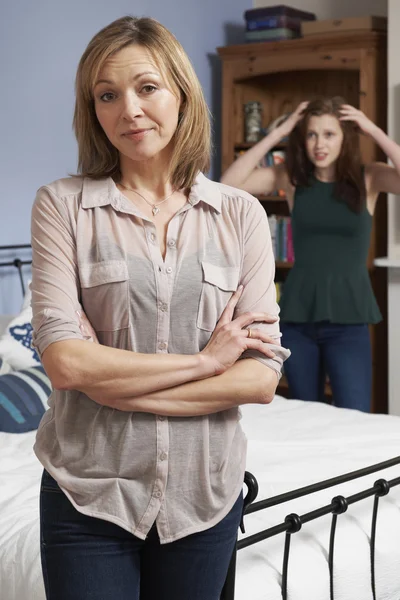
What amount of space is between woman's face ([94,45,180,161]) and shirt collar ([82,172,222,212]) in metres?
0.06

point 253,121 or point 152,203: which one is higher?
point 253,121

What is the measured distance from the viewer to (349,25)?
4188 millimetres

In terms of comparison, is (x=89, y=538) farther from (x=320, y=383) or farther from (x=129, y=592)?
(x=320, y=383)

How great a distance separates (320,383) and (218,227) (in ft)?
6.68

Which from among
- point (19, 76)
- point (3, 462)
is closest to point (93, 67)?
point (3, 462)

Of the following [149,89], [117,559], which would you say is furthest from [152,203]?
[117,559]

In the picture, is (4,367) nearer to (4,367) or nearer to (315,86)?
(4,367)

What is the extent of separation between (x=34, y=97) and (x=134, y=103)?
2582 millimetres

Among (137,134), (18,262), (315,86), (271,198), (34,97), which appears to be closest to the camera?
(137,134)

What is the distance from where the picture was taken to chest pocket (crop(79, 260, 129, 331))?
3.99 feet

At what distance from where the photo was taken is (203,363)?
1.23 m

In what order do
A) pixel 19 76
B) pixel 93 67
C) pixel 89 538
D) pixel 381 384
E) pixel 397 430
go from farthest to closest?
1. pixel 381 384
2. pixel 19 76
3. pixel 397 430
4. pixel 93 67
5. pixel 89 538

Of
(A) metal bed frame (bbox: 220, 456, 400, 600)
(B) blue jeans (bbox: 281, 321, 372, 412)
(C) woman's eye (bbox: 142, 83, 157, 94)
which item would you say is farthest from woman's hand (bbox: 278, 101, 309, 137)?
(C) woman's eye (bbox: 142, 83, 157, 94)

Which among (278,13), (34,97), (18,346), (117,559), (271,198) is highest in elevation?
(278,13)
